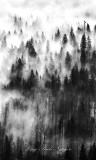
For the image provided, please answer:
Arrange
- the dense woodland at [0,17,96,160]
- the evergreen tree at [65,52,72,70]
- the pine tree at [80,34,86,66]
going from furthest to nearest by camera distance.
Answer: the pine tree at [80,34,86,66]
the evergreen tree at [65,52,72,70]
the dense woodland at [0,17,96,160]

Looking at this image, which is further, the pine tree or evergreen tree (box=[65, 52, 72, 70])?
the pine tree

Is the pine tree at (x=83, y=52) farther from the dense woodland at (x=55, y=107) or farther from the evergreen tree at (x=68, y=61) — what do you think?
the evergreen tree at (x=68, y=61)

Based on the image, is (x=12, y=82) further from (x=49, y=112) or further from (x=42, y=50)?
(x=42, y=50)

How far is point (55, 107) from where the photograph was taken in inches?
5123

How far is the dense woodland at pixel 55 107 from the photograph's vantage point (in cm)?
10975

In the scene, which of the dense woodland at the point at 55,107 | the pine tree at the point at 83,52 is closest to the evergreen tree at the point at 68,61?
the dense woodland at the point at 55,107

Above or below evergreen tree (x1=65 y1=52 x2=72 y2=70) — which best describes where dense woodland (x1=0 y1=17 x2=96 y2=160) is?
Result: below

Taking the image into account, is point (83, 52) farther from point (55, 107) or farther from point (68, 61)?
point (55, 107)

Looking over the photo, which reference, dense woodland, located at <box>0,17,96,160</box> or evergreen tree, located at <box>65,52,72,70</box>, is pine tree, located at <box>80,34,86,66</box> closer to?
dense woodland, located at <box>0,17,96,160</box>

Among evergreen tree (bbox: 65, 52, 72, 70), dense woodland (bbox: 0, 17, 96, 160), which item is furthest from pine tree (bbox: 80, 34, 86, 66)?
evergreen tree (bbox: 65, 52, 72, 70)

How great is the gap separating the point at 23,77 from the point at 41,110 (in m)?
25.0

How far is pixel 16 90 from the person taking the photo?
140500 mm

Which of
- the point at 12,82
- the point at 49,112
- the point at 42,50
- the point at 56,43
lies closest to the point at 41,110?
the point at 49,112

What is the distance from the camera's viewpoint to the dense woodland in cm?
10975
